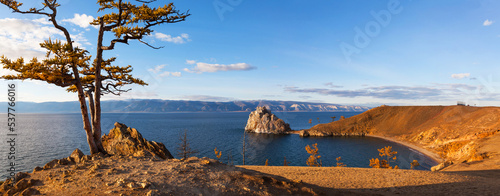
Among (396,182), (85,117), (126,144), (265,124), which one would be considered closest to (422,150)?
(265,124)

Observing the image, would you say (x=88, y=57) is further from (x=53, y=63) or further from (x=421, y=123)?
(x=421, y=123)

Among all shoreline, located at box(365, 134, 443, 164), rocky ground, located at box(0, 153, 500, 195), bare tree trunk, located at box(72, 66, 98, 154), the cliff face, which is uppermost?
bare tree trunk, located at box(72, 66, 98, 154)

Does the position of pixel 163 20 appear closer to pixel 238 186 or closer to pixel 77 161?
pixel 77 161

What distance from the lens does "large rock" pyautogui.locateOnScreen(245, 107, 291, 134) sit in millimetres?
132875

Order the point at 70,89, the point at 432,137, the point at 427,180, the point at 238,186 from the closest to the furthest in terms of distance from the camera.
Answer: the point at 238,186, the point at 427,180, the point at 70,89, the point at 432,137

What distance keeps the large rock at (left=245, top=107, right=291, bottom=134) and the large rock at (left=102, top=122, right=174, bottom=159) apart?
107m

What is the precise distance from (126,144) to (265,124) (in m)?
111

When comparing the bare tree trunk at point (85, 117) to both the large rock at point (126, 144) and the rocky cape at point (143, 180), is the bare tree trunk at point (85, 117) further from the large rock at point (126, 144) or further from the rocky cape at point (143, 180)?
the large rock at point (126, 144)

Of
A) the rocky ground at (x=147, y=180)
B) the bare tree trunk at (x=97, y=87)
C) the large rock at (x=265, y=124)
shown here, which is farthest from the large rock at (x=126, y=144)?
the large rock at (x=265, y=124)

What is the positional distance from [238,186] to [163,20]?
12.6 meters

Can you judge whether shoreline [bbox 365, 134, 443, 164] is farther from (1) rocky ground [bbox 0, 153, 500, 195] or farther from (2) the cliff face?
(1) rocky ground [bbox 0, 153, 500, 195]

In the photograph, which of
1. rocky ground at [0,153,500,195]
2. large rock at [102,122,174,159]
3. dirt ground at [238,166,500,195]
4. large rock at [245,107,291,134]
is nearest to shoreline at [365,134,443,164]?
large rock at [245,107,291,134]

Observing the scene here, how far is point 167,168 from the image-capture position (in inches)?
501

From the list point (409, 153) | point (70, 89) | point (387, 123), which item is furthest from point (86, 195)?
point (387, 123)
